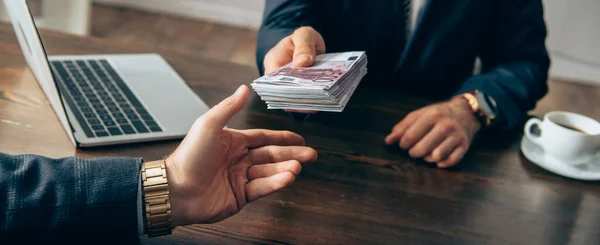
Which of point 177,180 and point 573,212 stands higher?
point 177,180

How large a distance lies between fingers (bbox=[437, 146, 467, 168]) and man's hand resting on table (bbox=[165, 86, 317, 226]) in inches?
12.1

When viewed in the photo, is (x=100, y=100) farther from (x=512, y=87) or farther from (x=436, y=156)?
(x=512, y=87)

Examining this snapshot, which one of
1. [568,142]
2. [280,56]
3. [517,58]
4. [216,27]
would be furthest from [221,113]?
[216,27]

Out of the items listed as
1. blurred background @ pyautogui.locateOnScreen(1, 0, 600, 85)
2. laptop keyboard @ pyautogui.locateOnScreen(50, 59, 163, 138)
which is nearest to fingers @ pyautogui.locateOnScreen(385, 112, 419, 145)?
laptop keyboard @ pyautogui.locateOnScreen(50, 59, 163, 138)

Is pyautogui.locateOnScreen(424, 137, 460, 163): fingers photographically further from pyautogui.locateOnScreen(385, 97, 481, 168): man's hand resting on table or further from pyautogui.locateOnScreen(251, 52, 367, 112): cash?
pyautogui.locateOnScreen(251, 52, 367, 112): cash

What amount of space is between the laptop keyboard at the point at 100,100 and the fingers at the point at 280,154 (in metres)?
0.18

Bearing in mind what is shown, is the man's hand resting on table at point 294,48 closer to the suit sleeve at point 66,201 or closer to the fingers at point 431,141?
the fingers at point 431,141

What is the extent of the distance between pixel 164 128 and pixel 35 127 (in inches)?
7.2

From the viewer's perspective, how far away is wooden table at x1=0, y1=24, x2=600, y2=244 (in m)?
0.75

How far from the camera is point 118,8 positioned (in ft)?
11.8

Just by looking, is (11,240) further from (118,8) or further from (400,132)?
(118,8)

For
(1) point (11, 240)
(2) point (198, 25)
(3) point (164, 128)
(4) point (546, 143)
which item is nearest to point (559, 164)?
(4) point (546, 143)

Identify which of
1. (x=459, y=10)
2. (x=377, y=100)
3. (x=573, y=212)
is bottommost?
(x=573, y=212)

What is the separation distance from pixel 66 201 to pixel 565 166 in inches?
30.4
